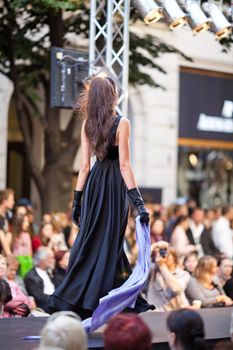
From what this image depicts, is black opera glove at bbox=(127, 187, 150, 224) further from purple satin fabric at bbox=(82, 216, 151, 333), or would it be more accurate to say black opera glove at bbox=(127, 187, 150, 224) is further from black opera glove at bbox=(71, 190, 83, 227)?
black opera glove at bbox=(71, 190, 83, 227)

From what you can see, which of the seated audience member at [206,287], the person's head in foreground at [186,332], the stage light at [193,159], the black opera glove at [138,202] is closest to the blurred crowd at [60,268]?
the seated audience member at [206,287]

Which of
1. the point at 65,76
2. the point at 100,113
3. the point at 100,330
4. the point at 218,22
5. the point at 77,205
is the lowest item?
the point at 100,330

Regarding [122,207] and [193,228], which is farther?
[193,228]

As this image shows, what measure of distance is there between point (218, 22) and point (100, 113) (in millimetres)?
4753

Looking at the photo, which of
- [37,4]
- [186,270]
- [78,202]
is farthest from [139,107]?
[78,202]

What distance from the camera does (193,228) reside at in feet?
50.4

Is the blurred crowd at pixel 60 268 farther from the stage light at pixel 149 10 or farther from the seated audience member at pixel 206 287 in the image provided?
the stage light at pixel 149 10

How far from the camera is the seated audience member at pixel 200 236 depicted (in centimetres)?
1418

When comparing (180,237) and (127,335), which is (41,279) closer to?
(180,237)

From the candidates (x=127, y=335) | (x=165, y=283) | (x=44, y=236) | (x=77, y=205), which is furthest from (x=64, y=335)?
(x=44, y=236)

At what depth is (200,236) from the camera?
47.9 ft

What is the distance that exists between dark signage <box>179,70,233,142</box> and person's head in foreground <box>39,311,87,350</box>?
1776cm

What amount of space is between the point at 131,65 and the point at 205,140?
329 inches

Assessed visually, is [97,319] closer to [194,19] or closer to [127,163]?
[127,163]
